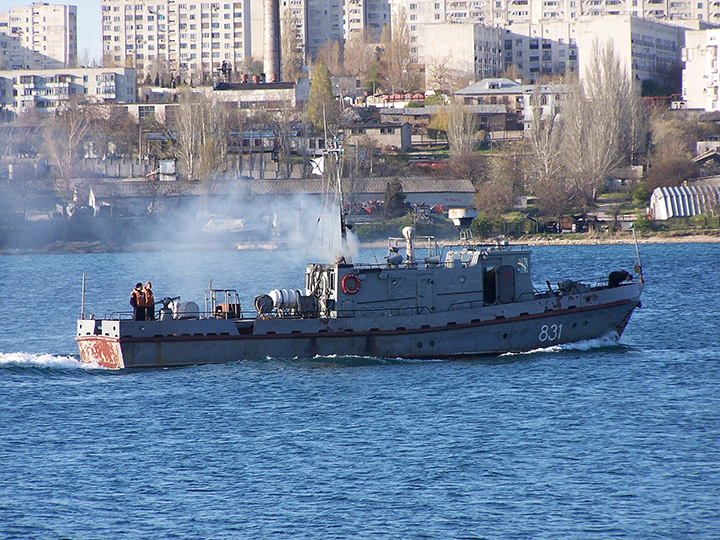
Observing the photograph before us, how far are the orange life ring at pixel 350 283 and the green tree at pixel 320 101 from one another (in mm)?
93579

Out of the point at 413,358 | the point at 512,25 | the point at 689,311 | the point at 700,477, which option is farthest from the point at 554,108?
the point at 700,477

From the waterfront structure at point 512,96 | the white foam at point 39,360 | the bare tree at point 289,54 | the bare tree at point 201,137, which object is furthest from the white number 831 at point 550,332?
the bare tree at point 289,54

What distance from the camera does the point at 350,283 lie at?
1356 inches

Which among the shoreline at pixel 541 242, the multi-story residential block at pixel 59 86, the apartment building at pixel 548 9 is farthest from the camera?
the apartment building at pixel 548 9

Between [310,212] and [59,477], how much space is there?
219ft

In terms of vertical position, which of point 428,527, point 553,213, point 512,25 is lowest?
point 428,527

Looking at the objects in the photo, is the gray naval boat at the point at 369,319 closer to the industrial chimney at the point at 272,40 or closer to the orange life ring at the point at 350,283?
the orange life ring at the point at 350,283

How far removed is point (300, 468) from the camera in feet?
83.1

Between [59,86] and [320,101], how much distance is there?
4781cm

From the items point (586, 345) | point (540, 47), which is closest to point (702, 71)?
point (540, 47)

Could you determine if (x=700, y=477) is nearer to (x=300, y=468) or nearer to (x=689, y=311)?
(x=300, y=468)

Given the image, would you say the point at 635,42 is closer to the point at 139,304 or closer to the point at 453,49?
the point at 453,49

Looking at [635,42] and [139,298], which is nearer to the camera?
[139,298]

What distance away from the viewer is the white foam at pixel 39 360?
36219mm
